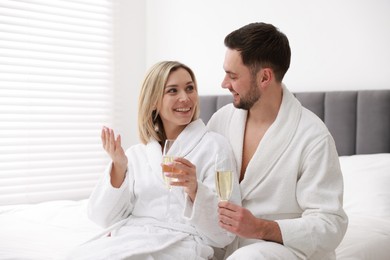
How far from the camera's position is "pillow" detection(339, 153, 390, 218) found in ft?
7.89

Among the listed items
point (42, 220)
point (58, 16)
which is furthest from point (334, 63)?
point (58, 16)

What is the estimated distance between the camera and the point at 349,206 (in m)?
2.49

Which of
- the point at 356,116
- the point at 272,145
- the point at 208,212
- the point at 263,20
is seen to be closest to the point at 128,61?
the point at 263,20

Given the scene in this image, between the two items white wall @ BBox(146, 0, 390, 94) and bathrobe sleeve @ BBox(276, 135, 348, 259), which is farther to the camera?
white wall @ BBox(146, 0, 390, 94)

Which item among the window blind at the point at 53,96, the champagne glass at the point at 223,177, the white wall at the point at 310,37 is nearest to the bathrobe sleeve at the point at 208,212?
the champagne glass at the point at 223,177

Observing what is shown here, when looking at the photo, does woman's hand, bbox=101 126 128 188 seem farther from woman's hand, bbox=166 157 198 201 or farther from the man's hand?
the man's hand

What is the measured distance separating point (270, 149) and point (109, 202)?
675 millimetres

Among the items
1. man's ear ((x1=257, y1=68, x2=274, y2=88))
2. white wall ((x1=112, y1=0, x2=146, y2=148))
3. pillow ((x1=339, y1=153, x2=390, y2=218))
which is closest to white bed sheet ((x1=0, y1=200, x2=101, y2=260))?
man's ear ((x1=257, y1=68, x2=274, y2=88))

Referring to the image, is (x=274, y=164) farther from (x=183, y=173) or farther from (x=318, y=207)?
(x=183, y=173)

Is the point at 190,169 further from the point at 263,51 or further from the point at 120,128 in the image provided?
the point at 120,128

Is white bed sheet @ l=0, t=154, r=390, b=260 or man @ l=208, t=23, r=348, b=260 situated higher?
man @ l=208, t=23, r=348, b=260

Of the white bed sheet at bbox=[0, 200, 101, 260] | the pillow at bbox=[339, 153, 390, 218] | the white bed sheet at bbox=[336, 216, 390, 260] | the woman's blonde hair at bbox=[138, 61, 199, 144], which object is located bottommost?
the white bed sheet at bbox=[0, 200, 101, 260]

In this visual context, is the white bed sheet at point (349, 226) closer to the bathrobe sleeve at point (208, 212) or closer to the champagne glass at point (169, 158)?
the bathrobe sleeve at point (208, 212)

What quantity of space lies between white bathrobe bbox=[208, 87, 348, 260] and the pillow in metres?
0.67
